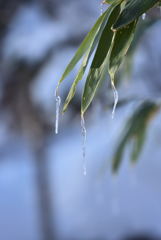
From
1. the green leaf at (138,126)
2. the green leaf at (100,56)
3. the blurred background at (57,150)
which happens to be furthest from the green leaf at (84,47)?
the blurred background at (57,150)

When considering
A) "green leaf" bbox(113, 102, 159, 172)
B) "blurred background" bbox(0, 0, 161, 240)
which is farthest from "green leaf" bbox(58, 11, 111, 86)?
"blurred background" bbox(0, 0, 161, 240)

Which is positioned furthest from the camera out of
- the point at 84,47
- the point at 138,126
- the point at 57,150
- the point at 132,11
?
the point at 57,150

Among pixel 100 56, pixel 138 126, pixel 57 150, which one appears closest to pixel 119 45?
pixel 100 56

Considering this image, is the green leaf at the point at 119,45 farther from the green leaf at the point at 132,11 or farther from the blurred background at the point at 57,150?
the blurred background at the point at 57,150

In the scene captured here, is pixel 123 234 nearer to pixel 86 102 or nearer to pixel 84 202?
pixel 84 202

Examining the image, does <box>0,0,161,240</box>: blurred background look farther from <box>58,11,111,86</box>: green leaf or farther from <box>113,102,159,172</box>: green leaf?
<box>58,11,111,86</box>: green leaf

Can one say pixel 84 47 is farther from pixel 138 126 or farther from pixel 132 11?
pixel 138 126

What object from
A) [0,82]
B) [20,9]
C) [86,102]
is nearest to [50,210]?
[0,82]
